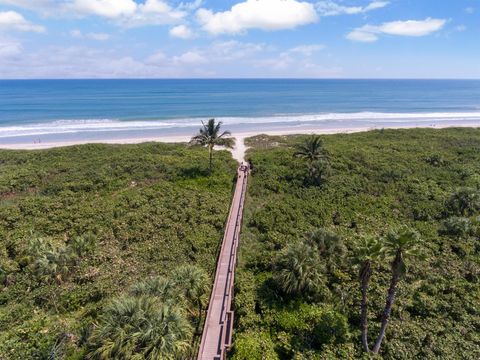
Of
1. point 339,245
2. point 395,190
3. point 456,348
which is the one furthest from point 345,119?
point 456,348

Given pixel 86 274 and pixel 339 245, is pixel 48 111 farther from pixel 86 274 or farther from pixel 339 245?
pixel 339 245

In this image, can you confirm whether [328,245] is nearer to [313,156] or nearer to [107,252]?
[313,156]

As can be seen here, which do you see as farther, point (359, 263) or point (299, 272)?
point (299, 272)

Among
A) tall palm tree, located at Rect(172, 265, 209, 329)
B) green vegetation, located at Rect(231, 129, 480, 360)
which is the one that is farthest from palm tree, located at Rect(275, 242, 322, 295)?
tall palm tree, located at Rect(172, 265, 209, 329)

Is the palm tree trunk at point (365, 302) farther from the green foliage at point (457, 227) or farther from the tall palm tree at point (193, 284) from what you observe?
the green foliage at point (457, 227)

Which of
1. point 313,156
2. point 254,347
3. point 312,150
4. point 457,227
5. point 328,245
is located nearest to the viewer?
point 254,347

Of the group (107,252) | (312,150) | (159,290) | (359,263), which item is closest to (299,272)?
(359,263)

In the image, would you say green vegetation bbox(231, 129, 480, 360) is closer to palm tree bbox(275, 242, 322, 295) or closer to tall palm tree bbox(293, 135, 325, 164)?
palm tree bbox(275, 242, 322, 295)
